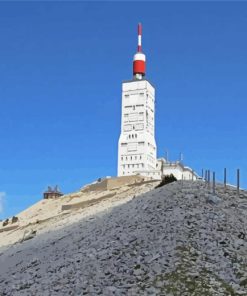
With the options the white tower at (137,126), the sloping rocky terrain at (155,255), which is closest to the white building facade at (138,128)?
the white tower at (137,126)

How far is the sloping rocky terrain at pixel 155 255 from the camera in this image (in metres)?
24.4

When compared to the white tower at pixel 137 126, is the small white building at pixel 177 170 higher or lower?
lower

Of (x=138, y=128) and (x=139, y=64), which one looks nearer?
(x=138, y=128)

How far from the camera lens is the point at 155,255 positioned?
1046 inches

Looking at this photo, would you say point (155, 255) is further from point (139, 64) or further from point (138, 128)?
point (139, 64)

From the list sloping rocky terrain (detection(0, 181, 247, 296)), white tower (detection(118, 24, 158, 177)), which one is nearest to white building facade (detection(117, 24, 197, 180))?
white tower (detection(118, 24, 158, 177))

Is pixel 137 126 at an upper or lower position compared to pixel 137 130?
upper

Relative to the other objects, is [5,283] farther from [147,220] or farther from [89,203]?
[89,203]

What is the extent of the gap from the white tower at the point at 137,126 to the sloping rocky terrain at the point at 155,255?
100 metres

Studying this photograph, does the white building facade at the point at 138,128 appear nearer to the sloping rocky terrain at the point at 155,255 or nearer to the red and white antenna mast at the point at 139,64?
the red and white antenna mast at the point at 139,64

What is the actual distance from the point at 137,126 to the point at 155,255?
4628 inches

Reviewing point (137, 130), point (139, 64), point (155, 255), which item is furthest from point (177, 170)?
point (155, 255)

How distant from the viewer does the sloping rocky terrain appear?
2436 centimetres

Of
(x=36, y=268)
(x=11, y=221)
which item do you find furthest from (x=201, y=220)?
(x=11, y=221)
